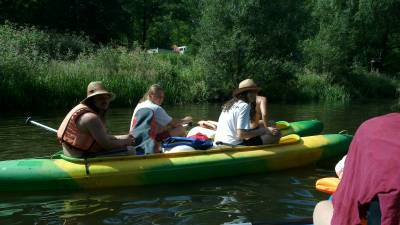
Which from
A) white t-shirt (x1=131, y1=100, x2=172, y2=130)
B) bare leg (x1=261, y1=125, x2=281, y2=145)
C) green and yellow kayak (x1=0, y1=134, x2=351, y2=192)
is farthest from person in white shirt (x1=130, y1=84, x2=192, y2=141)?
bare leg (x1=261, y1=125, x2=281, y2=145)

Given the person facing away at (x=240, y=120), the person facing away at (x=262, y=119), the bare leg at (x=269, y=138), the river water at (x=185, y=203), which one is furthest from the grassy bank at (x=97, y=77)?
the person facing away at (x=240, y=120)

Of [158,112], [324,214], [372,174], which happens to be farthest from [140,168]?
[372,174]

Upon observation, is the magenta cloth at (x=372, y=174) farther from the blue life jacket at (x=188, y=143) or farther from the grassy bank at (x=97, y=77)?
the grassy bank at (x=97, y=77)

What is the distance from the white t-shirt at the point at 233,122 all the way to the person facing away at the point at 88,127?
5.22 feet

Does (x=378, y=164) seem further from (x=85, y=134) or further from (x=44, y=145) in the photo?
(x=44, y=145)

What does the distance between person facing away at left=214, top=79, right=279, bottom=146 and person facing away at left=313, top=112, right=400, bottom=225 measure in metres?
4.25

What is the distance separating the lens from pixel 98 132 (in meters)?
5.66

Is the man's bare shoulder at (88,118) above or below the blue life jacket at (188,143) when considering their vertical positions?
above

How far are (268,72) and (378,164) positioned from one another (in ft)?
64.9

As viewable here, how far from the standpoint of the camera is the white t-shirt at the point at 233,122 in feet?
21.5

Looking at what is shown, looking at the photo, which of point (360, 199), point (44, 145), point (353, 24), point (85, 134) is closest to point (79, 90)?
point (44, 145)

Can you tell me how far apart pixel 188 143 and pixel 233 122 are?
0.68m

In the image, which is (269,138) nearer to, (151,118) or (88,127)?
(151,118)

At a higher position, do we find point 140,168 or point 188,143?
point 188,143
